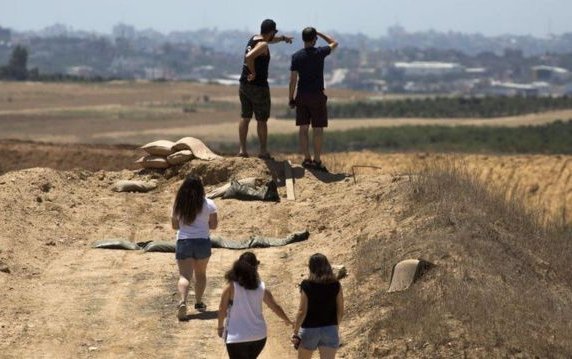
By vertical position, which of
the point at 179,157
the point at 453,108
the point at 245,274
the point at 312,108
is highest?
the point at 312,108

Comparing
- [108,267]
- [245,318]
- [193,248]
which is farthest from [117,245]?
[245,318]

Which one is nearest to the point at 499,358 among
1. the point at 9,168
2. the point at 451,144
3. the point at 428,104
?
the point at 9,168

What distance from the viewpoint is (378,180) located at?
1727 cm

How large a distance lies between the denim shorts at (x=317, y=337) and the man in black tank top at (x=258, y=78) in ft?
26.8

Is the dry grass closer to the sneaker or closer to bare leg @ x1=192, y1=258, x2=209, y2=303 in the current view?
bare leg @ x1=192, y1=258, x2=209, y2=303

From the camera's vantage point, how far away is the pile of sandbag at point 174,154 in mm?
18938

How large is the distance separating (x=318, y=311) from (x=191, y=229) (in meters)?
2.66

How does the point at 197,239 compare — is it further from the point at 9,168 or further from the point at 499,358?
the point at 9,168

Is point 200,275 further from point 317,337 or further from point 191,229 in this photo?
point 317,337

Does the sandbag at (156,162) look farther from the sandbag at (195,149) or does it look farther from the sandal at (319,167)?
the sandal at (319,167)

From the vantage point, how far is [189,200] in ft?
38.7

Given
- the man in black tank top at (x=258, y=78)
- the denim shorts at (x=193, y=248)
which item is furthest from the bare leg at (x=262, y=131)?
the denim shorts at (x=193, y=248)

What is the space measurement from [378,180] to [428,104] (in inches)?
3424

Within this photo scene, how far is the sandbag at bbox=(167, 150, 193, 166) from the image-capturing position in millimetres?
18906
